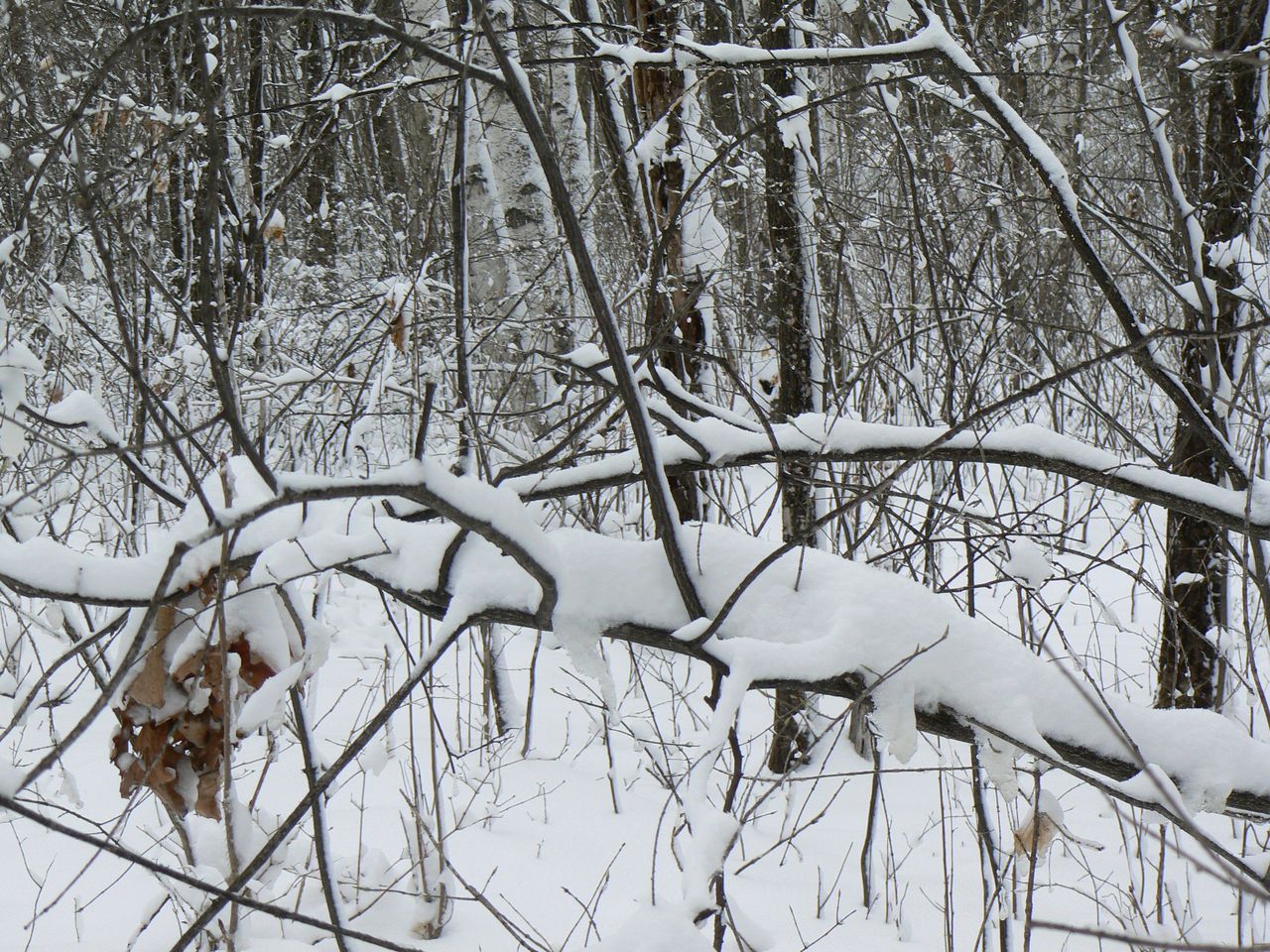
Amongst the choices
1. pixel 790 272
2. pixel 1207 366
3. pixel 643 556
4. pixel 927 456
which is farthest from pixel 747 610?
pixel 790 272

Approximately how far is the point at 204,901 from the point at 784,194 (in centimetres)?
227

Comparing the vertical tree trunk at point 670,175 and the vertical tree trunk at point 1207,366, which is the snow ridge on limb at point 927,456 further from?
the vertical tree trunk at point 670,175

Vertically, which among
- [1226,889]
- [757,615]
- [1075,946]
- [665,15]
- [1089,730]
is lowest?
[1226,889]

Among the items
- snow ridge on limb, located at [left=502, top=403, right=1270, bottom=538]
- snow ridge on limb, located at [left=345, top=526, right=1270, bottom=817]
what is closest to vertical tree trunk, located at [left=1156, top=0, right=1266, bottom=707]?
snow ridge on limb, located at [left=502, top=403, right=1270, bottom=538]

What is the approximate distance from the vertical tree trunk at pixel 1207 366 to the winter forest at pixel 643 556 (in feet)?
0.05

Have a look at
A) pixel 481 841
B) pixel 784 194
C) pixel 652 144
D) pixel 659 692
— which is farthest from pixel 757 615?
pixel 659 692

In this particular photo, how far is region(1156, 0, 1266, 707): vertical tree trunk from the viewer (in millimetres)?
2396

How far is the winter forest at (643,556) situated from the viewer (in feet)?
3.43

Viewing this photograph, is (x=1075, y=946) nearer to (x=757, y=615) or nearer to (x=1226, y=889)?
(x=1226, y=889)

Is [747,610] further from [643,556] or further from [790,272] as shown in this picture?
[790,272]

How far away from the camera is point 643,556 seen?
3.82 feet

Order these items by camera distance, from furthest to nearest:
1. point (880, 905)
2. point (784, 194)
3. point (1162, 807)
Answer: point (784, 194), point (880, 905), point (1162, 807)

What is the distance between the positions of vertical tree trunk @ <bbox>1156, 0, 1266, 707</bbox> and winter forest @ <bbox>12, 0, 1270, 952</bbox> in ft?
0.05

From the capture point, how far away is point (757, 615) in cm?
116
